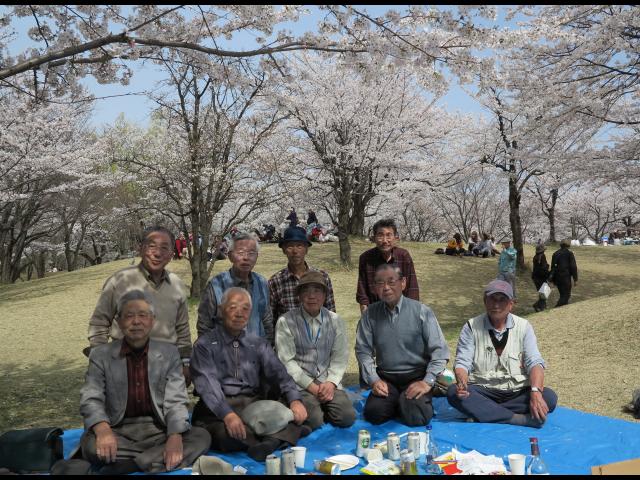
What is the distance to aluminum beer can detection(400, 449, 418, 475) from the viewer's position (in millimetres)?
3134

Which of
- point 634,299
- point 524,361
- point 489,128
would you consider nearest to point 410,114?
point 489,128

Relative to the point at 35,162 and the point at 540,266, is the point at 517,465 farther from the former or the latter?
the point at 35,162

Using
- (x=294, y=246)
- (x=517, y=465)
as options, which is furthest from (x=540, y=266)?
(x=517, y=465)

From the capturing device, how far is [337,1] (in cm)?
407

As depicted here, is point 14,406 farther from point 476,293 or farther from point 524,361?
point 476,293

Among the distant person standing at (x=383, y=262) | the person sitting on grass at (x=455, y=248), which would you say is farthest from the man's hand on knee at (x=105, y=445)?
the person sitting on grass at (x=455, y=248)

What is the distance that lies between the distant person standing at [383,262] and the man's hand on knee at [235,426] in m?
1.70

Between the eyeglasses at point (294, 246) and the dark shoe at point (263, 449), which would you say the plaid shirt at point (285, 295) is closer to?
the eyeglasses at point (294, 246)

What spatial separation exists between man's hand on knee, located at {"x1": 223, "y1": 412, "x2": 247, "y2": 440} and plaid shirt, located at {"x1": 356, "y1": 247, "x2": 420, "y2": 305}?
179 centimetres

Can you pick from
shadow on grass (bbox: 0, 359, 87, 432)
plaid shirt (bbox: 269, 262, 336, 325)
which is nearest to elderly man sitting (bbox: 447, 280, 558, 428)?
plaid shirt (bbox: 269, 262, 336, 325)

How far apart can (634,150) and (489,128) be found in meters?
7.27

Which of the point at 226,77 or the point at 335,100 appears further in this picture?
the point at 335,100

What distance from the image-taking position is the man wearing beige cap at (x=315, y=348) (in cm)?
421

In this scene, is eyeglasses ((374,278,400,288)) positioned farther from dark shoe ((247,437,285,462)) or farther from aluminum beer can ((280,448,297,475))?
aluminum beer can ((280,448,297,475))
